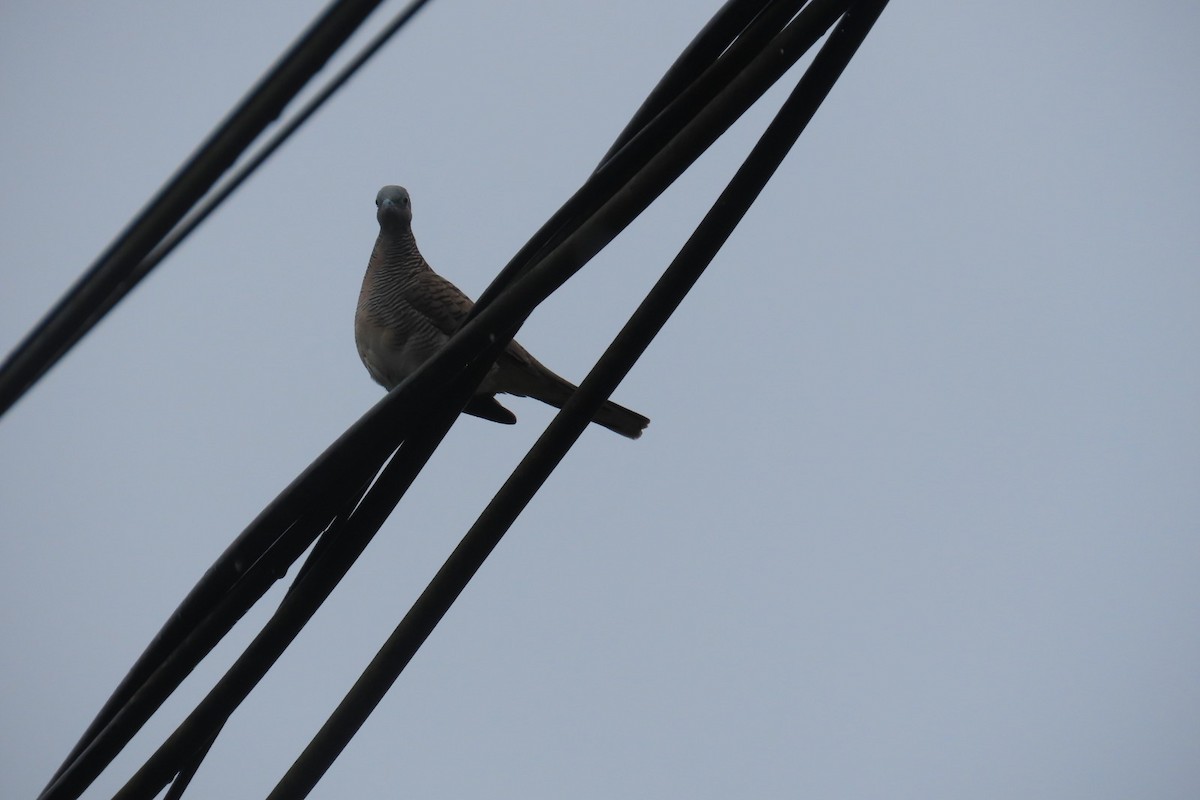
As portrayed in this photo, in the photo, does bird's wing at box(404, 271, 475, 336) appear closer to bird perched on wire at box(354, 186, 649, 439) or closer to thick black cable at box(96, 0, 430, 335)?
bird perched on wire at box(354, 186, 649, 439)

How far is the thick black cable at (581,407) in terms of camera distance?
1.50 meters

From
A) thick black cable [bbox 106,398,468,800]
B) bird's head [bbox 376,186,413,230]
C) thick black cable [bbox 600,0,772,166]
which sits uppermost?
Answer: bird's head [bbox 376,186,413,230]

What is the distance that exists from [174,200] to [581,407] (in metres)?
0.72

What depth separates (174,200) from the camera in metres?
1.00

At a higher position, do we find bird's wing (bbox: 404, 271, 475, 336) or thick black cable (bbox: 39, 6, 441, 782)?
bird's wing (bbox: 404, 271, 475, 336)

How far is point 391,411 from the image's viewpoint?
4.47 ft

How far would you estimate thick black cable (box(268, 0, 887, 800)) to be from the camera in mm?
1505

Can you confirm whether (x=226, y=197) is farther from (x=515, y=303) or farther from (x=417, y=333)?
(x=417, y=333)

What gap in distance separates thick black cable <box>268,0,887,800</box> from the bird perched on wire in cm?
274

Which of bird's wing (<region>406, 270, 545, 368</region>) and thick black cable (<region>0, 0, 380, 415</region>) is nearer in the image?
thick black cable (<region>0, 0, 380, 415</region>)

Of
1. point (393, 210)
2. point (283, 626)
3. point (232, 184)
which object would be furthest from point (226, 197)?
point (393, 210)

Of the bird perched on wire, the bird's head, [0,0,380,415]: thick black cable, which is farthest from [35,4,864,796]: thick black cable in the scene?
the bird's head

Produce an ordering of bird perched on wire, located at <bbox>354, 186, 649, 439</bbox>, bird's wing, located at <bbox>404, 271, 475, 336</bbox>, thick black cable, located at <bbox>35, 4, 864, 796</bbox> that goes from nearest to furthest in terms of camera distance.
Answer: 1. thick black cable, located at <bbox>35, 4, 864, 796</bbox>
2. bird perched on wire, located at <bbox>354, 186, 649, 439</bbox>
3. bird's wing, located at <bbox>404, 271, 475, 336</bbox>

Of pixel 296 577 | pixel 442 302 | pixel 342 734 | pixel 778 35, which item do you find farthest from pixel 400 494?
pixel 442 302
